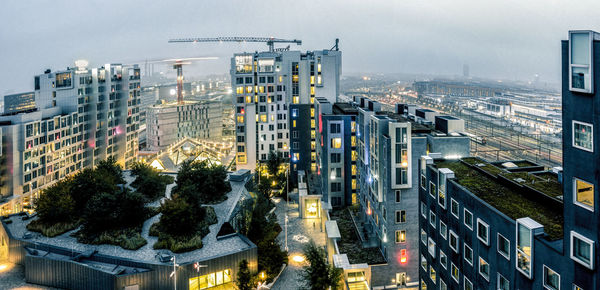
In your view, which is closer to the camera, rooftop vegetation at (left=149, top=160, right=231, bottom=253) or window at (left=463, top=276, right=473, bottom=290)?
window at (left=463, top=276, right=473, bottom=290)

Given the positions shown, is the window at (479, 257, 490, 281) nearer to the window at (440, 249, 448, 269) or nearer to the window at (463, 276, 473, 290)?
the window at (463, 276, 473, 290)

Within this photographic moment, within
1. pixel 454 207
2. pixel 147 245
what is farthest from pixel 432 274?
pixel 147 245

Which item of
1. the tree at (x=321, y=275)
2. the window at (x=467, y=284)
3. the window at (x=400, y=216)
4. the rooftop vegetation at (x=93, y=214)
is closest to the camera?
the window at (x=467, y=284)

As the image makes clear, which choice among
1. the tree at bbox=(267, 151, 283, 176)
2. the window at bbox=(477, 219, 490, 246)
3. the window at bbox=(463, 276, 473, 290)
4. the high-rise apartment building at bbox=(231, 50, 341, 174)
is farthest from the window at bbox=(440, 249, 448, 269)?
the high-rise apartment building at bbox=(231, 50, 341, 174)

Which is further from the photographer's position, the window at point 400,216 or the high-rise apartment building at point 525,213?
the window at point 400,216

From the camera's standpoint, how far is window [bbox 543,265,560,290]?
49.1 feet

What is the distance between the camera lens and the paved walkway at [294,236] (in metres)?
34.1

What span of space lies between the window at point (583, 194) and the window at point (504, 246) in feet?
14.6

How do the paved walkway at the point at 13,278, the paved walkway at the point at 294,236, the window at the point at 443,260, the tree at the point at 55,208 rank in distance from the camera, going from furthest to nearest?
the tree at the point at 55,208 → the paved walkway at the point at 294,236 → the paved walkway at the point at 13,278 → the window at the point at 443,260

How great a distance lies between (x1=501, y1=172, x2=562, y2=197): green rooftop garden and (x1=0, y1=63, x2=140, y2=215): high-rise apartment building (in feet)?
186

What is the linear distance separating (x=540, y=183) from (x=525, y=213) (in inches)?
169

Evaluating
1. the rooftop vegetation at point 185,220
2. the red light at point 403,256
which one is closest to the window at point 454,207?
the red light at point 403,256

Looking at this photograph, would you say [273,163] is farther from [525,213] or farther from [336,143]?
[525,213]

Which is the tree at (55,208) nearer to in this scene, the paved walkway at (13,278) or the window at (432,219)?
the paved walkway at (13,278)
